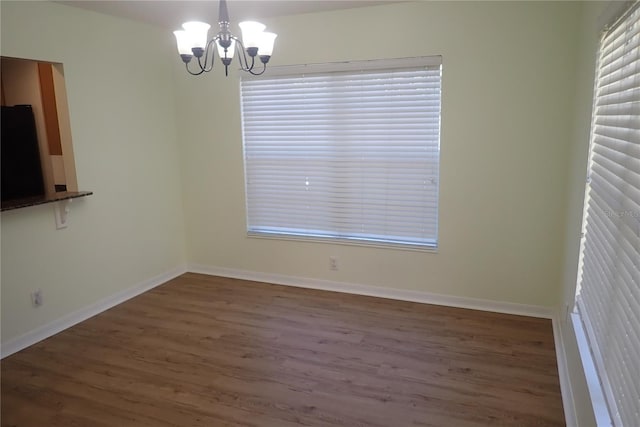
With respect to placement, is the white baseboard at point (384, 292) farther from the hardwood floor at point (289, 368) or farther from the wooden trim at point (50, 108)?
the wooden trim at point (50, 108)

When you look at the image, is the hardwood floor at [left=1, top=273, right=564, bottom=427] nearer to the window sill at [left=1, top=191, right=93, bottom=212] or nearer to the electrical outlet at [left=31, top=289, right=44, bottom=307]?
the electrical outlet at [left=31, top=289, right=44, bottom=307]

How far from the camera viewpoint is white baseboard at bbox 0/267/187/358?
3076mm

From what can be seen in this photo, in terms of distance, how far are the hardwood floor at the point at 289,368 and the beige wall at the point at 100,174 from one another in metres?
0.34

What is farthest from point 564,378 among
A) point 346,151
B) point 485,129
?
point 346,151

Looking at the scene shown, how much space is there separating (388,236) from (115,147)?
2429 mm

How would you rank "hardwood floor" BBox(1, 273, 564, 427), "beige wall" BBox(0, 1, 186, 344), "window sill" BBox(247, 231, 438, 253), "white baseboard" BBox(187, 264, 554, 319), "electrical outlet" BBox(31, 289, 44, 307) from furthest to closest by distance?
"window sill" BBox(247, 231, 438, 253), "white baseboard" BBox(187, 264, 554, 319), "electrical outlet" BBox(31, 289, 44, 307), "beige wall" BBox(0, 1, 186, 344), "hardwood floor" BBox(1, 273, 564, 427)

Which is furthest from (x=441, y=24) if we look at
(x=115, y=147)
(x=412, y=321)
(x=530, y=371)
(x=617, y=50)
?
(x=115, y=147)

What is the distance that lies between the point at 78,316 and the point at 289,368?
1862 millimetres

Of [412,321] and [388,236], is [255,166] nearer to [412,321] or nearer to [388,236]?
[388,236]

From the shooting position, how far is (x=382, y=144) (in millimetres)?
3670

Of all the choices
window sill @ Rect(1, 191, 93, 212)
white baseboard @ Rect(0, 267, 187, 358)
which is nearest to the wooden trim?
window sill @ Rect(1, 191, 93, 212)

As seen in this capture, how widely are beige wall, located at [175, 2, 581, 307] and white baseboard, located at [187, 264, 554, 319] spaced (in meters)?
0.05

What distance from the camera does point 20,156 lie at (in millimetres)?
3316

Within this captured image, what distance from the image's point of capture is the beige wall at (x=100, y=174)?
3.07m
